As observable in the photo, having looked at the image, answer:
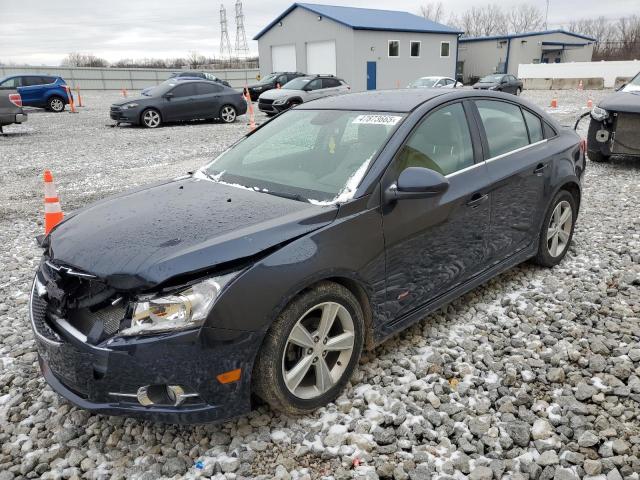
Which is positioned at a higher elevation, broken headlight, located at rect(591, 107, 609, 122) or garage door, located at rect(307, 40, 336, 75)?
garage door, located at rect(307, 40, 336, 75)

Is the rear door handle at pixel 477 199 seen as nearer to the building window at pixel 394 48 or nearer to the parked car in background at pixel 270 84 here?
the parked car in background at pixel 270 84

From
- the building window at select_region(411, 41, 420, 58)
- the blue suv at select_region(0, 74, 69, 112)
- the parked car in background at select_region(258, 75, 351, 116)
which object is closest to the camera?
the parked car in background at select_region(258, 75, 351, 116)

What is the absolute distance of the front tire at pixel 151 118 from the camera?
16156mm

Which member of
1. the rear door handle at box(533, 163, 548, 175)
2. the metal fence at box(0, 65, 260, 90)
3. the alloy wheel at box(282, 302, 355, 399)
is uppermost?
the metal fence at box(0, 65, 260, 90)

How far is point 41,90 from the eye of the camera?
22.0 m

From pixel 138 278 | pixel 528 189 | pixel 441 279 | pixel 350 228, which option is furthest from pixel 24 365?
pixel 528 189

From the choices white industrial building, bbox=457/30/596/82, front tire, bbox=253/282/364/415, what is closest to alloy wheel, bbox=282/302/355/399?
front tire, bbox=253/282/364/415

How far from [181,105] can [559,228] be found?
14397 millimetres

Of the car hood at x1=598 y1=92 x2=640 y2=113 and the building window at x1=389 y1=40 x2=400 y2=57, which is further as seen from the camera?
the building window at x1=389 y1=40 x2=400 y2=57

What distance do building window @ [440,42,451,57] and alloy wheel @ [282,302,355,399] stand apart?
130 feet

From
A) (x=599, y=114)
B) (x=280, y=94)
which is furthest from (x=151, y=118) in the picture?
(x=599, y=114)

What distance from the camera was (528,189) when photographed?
4.07 m

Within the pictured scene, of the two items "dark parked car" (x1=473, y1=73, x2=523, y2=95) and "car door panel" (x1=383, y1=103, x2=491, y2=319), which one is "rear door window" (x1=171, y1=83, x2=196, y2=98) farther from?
"dark parked car" (x1=473, y1=73, x2=523, y2=95)

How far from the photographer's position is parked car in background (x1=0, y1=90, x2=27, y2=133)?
1370 centimetres
